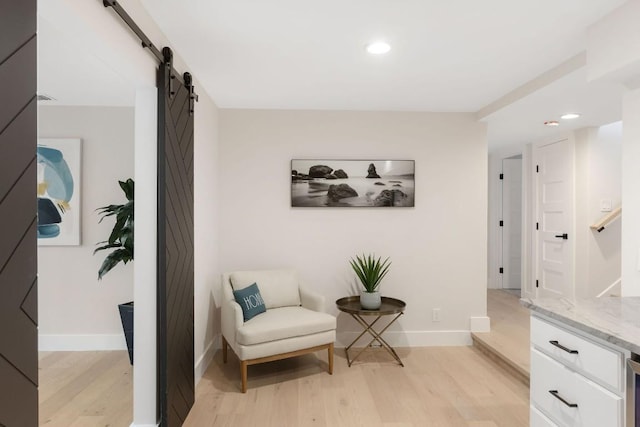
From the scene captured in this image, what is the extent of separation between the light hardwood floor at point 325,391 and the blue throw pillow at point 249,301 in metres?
0.52

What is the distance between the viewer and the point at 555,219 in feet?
16.1

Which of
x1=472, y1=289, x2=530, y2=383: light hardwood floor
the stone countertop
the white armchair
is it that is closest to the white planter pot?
the white armchair

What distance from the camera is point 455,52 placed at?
2.45m

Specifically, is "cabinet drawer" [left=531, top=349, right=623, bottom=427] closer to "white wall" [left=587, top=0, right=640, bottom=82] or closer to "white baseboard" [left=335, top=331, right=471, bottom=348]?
"white wall" [left=587, top=0, right=640, bottom=82]

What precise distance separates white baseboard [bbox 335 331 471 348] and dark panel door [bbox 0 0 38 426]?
9.82 ft

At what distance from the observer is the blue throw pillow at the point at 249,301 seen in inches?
124

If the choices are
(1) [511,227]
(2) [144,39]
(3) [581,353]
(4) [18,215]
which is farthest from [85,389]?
(1) [511,227]

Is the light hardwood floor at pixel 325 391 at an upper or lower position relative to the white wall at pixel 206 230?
lower

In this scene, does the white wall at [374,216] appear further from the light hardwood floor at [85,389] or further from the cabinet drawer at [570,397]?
the cabinet drawer at [570,397]

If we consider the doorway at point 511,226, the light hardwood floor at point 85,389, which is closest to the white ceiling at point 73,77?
the light hardwood floor at point 85,389

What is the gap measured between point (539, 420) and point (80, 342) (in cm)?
382

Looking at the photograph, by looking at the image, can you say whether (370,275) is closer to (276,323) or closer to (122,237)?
(276,323)

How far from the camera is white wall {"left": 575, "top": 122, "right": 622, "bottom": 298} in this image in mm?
4469

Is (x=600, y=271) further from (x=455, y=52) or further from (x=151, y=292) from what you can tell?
(x=151, y=292)
